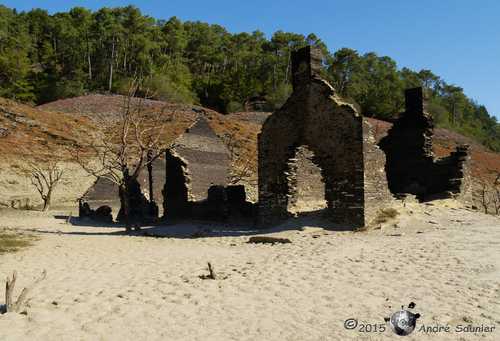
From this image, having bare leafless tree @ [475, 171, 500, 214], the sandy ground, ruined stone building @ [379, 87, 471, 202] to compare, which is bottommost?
the sandy ground

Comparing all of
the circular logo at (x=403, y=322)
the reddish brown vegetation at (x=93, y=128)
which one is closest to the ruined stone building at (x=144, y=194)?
the reddish brown vegetation at (x=93, y=128)

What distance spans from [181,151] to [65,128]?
94.8 feet

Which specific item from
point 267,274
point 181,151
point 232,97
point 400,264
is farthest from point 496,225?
point 232,97

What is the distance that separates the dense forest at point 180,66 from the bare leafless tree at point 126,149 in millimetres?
18023

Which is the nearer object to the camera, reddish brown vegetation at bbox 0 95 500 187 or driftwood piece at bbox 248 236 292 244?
driftwood piece at bbox 248 236 292 244

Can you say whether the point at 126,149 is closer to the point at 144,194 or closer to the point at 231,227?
the point at 231,227

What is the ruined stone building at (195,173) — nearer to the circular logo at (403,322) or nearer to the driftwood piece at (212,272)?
the driftwood piece at (212,272)

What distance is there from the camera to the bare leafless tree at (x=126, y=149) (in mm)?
15250

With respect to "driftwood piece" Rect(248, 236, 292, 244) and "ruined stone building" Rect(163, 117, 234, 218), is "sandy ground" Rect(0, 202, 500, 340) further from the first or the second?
"ruined stone building" Rect(163, 117, 234, 218)

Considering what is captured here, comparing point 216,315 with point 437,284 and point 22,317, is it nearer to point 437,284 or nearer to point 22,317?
point 22,317

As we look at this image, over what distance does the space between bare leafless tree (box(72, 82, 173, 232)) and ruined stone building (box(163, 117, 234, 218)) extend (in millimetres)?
1138

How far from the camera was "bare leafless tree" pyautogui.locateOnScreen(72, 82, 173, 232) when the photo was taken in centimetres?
1525

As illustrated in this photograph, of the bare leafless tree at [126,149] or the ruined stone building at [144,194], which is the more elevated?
the bare leafless tree at [126,149]

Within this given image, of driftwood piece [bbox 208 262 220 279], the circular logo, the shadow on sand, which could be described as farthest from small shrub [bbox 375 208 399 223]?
the circular logo
